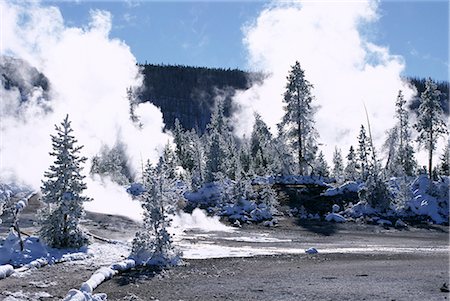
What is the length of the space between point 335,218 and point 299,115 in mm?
16334

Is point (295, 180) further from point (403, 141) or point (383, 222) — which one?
point (403, 141)

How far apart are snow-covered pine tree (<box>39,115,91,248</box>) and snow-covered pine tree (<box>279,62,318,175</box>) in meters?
34.2

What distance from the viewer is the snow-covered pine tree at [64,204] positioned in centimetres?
2433

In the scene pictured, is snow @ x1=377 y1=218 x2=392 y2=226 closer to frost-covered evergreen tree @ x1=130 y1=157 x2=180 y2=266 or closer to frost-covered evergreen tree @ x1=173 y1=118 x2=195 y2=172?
frost-covered evergreen tree @ x1=130 y1=157 x2=180 y2=266

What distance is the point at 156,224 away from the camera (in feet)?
73.6

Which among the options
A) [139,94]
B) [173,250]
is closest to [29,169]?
[173,250]

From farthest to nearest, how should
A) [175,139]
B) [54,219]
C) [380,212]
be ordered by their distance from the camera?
[175,139]
[380,212]
[54,219]

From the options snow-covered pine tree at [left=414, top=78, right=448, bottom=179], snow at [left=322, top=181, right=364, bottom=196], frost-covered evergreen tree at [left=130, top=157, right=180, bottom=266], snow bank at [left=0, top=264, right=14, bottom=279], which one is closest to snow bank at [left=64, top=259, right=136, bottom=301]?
frost-covered evergreen tree at [left=130, top=157, right=180, bottom=266]

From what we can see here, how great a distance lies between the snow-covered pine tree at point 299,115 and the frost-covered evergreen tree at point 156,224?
34757 mm

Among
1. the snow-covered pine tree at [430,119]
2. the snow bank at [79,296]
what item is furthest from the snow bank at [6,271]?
the snow-covered pine tree at [430,119]

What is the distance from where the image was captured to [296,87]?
5728 centimetres

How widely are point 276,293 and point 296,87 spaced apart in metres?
43.4

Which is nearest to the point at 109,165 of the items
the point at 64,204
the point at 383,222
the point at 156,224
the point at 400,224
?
the point at 383,222

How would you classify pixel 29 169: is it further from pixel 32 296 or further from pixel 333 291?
pixel 333 291
